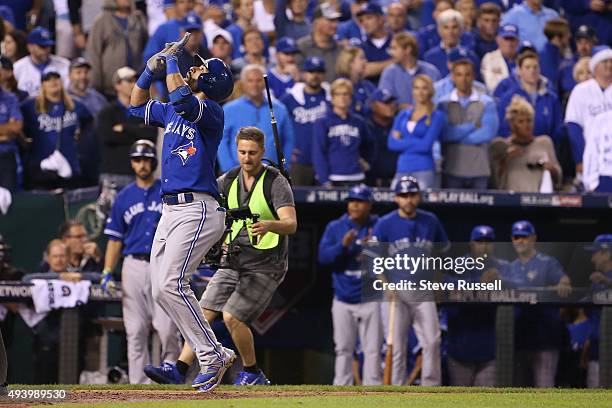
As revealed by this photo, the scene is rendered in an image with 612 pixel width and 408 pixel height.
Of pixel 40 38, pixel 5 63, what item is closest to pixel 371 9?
pixel 40 38

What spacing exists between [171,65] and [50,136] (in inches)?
229

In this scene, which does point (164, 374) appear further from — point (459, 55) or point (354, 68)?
point (459, 55)

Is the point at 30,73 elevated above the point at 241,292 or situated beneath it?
elevated above

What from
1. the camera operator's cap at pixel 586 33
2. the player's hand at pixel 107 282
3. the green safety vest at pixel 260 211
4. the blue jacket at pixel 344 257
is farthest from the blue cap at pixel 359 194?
the camera operator's cap at pixel 586 33

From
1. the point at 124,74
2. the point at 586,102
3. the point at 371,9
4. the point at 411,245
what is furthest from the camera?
the point at 371,9

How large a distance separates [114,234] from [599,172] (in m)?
4.79

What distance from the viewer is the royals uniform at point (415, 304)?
1230 centimetres

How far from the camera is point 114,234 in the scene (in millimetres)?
12305

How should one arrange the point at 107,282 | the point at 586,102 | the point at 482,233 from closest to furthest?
the point at 107,282 < the point at 482,233 < the point at 586,102

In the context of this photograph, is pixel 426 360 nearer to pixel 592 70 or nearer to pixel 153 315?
pixel 153 315

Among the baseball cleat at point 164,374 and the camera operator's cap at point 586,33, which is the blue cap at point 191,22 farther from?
the baseball cleat at point 164,374

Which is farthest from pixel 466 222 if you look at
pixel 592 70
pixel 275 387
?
pixel 275 387

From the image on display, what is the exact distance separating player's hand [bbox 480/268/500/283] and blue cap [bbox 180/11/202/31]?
430cm

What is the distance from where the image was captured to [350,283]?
12.8m
